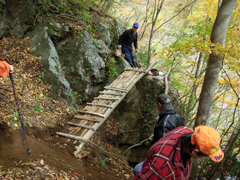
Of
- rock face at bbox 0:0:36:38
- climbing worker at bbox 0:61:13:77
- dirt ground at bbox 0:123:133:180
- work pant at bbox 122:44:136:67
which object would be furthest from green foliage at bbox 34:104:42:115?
work pant at bbox 122:44:136:67

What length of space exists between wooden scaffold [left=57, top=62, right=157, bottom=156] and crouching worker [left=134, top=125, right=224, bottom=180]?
2576 mm

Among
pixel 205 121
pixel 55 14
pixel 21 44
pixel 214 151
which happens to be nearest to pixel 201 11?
pixel 205 121

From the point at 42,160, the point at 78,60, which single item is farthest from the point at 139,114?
the point at 42,160

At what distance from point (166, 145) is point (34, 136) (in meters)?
2.95

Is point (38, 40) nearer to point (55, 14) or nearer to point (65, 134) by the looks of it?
point (55, 14)

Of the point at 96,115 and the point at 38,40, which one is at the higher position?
the point at 38,40

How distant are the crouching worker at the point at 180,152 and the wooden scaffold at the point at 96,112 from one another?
8.45 ft

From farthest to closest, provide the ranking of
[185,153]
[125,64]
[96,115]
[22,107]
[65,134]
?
[125,64], [96,115], [65,134], [22,107], [185,153]

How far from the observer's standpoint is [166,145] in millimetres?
1703

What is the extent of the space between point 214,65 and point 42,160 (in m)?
5.05

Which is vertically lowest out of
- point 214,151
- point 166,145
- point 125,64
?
point 125,64

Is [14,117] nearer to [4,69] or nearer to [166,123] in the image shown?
[4,69]

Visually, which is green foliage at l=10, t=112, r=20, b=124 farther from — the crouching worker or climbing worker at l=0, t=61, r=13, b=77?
the crouching worker

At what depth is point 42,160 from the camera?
9.42ft
